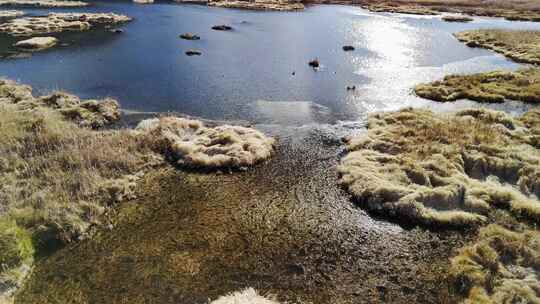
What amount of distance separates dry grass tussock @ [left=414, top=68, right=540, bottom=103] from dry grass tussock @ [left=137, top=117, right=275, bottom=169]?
81.2ft

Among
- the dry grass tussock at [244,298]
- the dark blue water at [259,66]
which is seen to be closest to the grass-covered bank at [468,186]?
the dark blue water at [259,66]

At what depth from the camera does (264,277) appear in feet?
62.4

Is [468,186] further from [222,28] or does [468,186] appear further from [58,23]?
[58,23]

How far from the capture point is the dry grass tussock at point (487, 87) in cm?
4481

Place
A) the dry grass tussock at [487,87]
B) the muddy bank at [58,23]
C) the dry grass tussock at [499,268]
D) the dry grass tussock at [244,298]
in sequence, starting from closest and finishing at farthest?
the dry grass tussock at [244,298]
the dry grass tussock at [499,268]
the dry grass tussock at [487,87]
the muddy bank at [58,23]

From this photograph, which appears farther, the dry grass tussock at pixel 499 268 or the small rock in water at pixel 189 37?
the small rock in water at pixel 189 37

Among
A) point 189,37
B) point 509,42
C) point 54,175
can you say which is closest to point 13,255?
point 54,175

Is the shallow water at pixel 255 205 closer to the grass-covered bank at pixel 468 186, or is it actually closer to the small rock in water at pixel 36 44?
the grass-covered bank at pixel 468 186

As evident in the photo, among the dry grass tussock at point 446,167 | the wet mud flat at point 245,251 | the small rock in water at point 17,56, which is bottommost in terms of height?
the wet mud flat at point 245,251

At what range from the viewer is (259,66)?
55.9 meters

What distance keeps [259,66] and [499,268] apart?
42851mm

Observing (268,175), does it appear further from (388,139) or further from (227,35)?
(227,35)

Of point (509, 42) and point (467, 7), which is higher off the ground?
point (467, 7)

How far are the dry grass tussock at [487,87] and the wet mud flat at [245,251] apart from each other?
2660 cm
